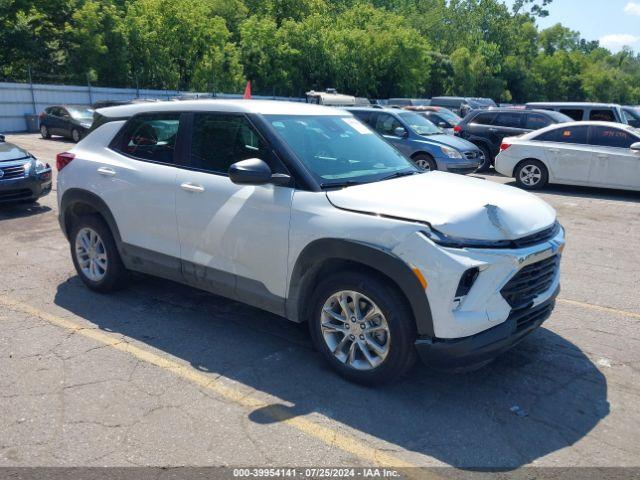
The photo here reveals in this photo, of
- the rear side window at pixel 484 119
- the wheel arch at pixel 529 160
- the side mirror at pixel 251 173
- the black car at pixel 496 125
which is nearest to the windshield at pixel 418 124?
the wheel arch at pixel 529 160

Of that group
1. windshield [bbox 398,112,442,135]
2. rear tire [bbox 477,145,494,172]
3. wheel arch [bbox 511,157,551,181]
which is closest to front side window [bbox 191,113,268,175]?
windshield [bbox 398,112,442,135]

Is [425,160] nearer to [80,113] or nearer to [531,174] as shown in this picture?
[531,174]

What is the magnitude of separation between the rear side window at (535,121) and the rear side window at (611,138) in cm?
321

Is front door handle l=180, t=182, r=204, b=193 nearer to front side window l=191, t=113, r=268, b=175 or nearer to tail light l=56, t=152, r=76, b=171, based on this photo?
front side window l=191, t=113, r=268, b=175

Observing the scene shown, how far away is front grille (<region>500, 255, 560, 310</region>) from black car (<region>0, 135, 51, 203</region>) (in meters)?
8.11

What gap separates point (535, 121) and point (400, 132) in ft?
15.0

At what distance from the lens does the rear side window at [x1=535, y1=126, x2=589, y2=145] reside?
40.3ft

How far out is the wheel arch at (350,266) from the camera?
349 centimetres

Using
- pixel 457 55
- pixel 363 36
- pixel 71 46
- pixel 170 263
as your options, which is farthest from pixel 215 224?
pixel 457 55

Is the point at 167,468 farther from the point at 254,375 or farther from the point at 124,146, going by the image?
the point at 124,146

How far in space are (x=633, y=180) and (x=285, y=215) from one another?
33.6 ft

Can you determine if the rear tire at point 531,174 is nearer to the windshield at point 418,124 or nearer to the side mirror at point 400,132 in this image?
the windshield at point 418,124

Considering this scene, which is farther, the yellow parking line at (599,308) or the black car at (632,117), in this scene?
the black car at (632,117)

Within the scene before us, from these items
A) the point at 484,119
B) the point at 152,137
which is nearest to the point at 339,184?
the point at 152,137
